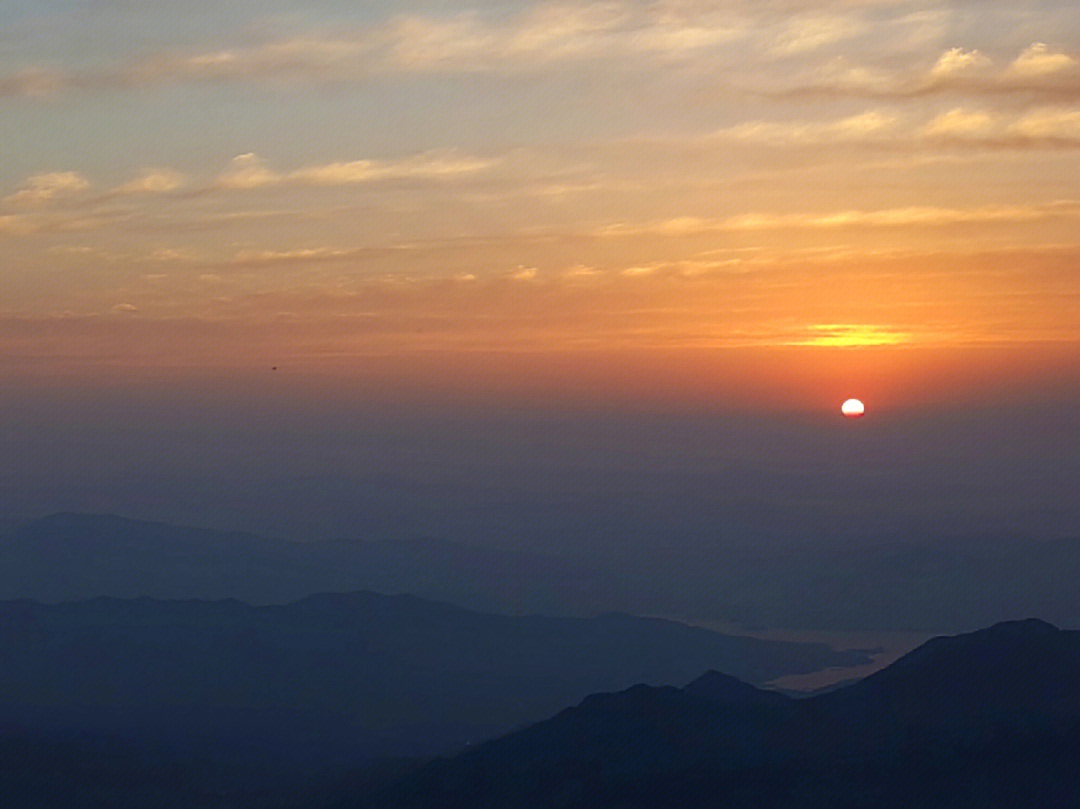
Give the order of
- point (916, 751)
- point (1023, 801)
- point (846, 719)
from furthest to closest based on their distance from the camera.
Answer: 1. point (846, 719)
2. point (916, 751)
3. point (1023, 801)

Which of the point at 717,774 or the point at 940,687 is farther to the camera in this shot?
the point at 940,687

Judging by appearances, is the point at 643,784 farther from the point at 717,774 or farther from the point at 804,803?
the point at 804,803

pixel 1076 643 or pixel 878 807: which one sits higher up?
pixel 1076 643

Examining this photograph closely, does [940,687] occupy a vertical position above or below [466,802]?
above

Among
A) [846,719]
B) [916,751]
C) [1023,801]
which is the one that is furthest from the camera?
[846,719]

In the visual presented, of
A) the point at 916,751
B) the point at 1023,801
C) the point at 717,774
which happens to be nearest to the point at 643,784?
the point at 717,774

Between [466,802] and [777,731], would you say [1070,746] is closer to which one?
[777,731]

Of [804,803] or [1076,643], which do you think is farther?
[1076,643]

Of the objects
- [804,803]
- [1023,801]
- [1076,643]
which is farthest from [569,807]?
[1076,643]
